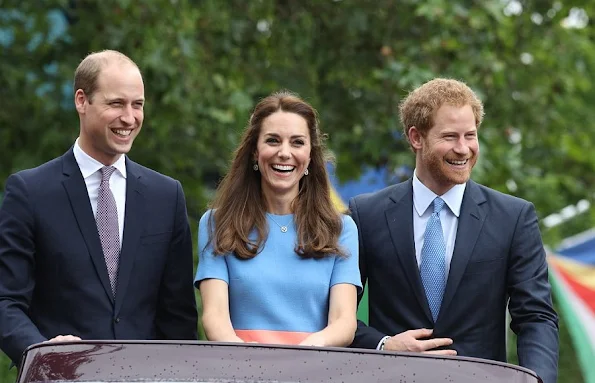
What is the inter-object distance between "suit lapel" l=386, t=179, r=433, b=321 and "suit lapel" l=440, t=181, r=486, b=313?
0.34 feet

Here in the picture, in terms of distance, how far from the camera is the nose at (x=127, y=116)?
5832 mm

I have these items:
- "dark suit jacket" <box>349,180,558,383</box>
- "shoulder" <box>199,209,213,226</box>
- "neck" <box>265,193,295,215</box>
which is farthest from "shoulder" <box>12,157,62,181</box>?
"dark suit jacket" <box>349,180,558,383</box>

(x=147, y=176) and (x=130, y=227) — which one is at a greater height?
(x=147, y=176)

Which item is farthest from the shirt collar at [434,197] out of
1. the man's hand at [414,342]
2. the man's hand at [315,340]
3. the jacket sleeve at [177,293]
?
the jacket sleeve at [177,293]

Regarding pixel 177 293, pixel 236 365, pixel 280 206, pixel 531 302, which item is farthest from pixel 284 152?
pixel 236 365

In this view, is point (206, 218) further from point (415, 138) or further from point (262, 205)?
point (415, 138)

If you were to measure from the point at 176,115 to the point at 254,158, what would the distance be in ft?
21.0

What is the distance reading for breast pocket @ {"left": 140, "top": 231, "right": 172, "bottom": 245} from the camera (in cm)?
597

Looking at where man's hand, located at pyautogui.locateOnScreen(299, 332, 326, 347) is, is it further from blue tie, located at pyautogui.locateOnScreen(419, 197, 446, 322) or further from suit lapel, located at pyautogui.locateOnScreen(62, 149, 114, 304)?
suit lapel, located at pyautogui.locateOnScreen(62, 149, 114, 304)

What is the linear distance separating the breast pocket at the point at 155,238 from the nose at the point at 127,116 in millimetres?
447

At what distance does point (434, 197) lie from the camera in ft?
20.0

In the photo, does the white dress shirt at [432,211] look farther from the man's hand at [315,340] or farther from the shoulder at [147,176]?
the shoulder at [147,176]

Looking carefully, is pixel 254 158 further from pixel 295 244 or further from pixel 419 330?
pixel 419 330

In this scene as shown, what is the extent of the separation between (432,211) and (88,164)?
1318 millimetres
